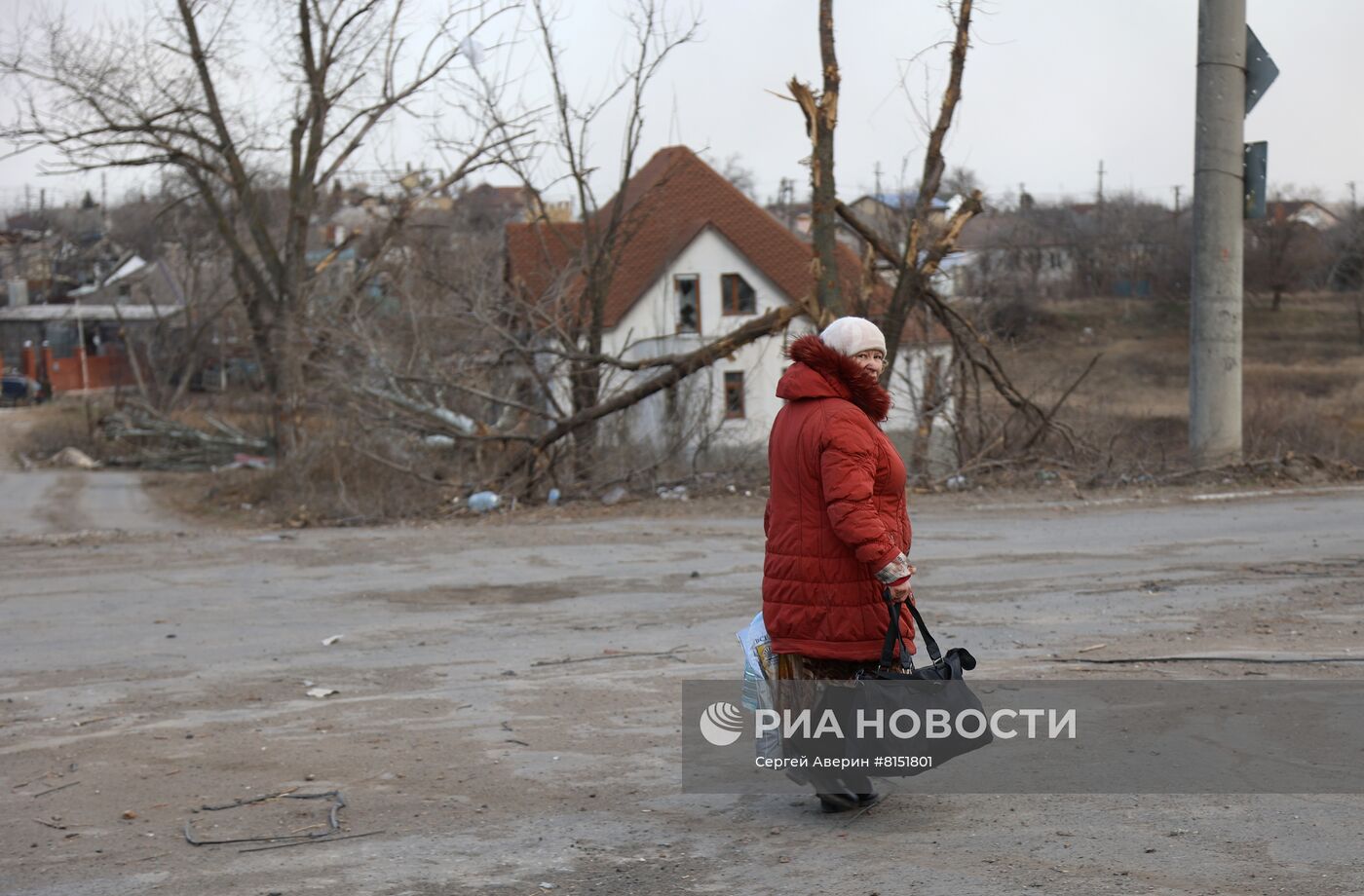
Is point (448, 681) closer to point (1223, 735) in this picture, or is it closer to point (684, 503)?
point (1223, 735)

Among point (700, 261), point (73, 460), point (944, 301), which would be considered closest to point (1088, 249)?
point (700, 261)

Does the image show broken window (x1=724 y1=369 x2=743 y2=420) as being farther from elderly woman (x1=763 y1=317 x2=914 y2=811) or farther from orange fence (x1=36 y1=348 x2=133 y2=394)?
orange fence (x1=36 y1=348 x2=133 y2=394)

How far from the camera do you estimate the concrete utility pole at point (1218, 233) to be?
14.9 meters

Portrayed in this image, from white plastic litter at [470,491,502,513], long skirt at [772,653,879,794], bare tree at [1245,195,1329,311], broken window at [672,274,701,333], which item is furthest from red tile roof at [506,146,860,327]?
long skirt at [772,653,879,794]

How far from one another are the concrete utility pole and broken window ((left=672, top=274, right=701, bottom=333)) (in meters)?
27.5

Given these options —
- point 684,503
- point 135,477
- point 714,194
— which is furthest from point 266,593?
point 714,194

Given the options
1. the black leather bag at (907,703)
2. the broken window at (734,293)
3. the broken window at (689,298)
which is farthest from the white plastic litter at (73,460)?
the black leather bag at (907,703)

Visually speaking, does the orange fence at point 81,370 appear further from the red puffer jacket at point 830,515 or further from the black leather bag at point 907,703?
the black leather bag at point 907,703

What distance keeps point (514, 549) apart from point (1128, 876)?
8675 mm

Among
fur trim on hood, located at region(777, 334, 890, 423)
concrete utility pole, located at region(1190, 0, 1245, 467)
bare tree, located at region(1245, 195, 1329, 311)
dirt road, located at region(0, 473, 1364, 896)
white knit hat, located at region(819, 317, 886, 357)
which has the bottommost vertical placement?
dirt road, located at region(0, 473, 1364, 896)

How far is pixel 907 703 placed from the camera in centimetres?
464

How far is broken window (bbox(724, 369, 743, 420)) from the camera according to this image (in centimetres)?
1755

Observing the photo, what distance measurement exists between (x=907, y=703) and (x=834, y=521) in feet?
2.25

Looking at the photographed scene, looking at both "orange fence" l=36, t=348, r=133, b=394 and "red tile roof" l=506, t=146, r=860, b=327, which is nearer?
"red tile roof" l=506, t=146, r=860, b=327
